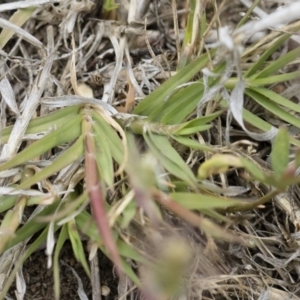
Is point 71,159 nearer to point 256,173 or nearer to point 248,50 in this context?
point 256,173

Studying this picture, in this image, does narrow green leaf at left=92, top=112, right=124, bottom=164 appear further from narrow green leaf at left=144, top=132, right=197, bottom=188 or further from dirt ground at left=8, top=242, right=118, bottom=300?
dirt ground at left=8, top=242, right=118, bottom=300

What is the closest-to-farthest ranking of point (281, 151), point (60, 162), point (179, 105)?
point (281, 151) < point (60, 162) < point (179, 105)

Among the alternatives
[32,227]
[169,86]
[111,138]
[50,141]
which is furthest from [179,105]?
[32,227]

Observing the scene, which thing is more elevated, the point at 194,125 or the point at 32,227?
the point at 194,125

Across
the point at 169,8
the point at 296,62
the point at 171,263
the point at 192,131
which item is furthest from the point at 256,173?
the point at 169,8

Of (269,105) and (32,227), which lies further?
(269,105)

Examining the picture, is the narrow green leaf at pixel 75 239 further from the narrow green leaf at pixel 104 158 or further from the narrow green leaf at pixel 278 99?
the narrow green leaf at pixel 278 99

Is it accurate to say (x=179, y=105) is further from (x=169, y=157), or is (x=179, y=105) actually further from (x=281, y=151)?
(x=281, y=151)
